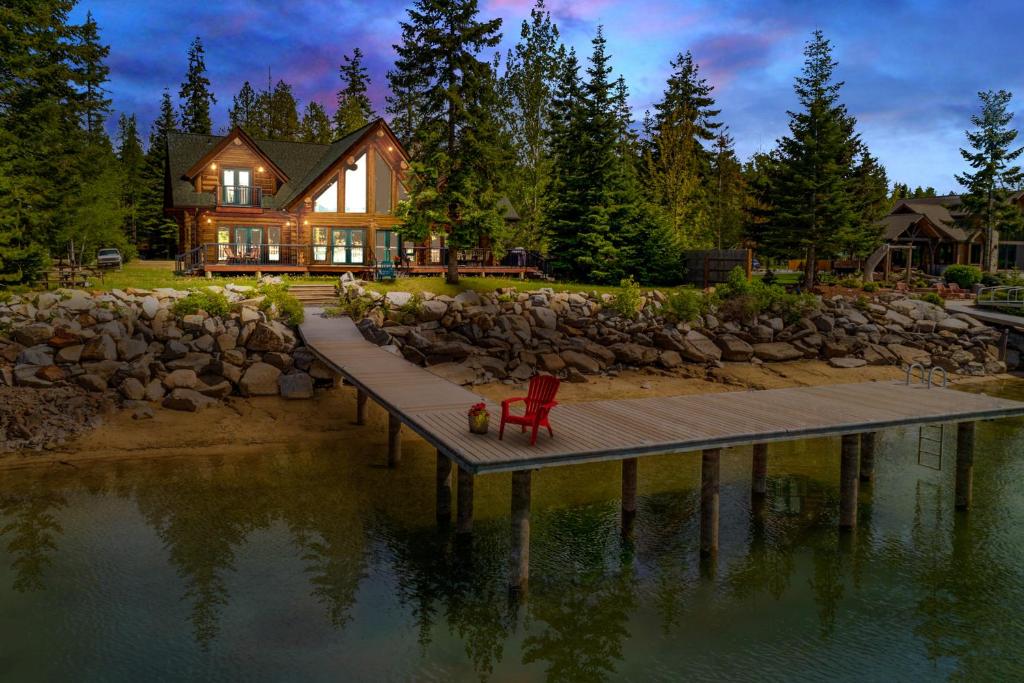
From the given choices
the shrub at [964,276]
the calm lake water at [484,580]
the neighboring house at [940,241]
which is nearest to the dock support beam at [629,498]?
the calm lake water at [484,580]

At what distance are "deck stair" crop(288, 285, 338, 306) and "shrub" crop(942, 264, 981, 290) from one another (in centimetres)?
3784

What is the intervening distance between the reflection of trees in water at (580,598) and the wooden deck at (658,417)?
7.28 feet

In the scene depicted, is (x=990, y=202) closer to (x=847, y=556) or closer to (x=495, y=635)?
(x=847, y=556)

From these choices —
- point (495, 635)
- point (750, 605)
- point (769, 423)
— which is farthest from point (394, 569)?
point (769, 423)

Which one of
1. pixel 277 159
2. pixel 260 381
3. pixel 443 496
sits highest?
pixel 277 159

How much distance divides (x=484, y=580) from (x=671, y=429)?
412cm

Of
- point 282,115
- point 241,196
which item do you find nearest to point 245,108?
point 282,115

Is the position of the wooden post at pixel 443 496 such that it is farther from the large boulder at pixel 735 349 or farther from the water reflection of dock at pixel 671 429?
the large boulder at pixel 735 349

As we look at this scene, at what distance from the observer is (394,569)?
1326 centimetres

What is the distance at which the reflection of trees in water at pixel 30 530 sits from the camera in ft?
42.6

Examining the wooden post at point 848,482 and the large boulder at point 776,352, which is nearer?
the wooden post at point 848,482

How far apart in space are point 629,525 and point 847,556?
3.94 meters

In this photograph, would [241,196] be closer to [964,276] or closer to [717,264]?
[717,264]

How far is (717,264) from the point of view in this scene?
125ft
